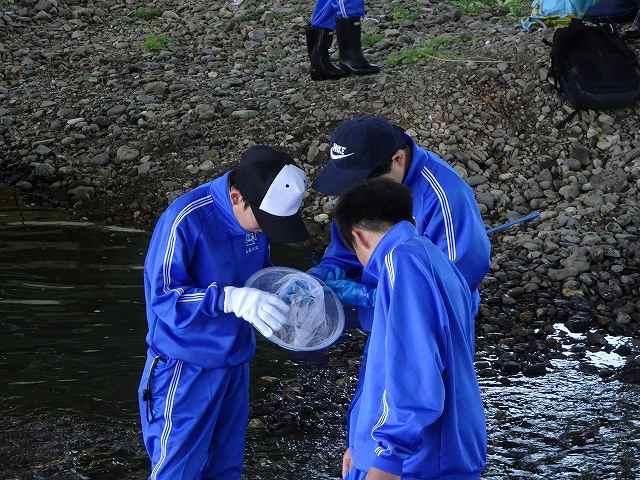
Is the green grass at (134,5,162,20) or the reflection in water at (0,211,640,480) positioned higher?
the green grass at (134,5,162,20)

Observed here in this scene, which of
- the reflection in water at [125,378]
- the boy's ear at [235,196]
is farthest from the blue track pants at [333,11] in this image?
the boy's ear at [235,196]

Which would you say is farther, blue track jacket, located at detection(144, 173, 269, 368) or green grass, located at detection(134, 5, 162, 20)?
green grass, located at detection(134, 5, 162, 20)

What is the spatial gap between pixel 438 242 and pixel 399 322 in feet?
3.13

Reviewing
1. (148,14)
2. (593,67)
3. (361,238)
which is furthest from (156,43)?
(361,238)

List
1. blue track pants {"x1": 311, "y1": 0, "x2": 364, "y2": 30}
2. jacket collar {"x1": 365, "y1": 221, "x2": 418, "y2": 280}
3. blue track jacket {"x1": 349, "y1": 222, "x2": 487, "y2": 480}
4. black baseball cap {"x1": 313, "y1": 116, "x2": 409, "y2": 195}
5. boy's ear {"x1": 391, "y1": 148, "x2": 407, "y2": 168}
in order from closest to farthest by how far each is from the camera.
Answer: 1. blue track jacket {"x1": 349, "y1": 222, "x2": 487, "y2": 480}
2. jacket collar {"x1": 365, "y1": 221, "x2": 418, "y2": 280}
3. black baseball cap {"x1": 313, "y1": 116, "x2": 409, "y2": 195}
4. boy's ear {"x1": 391, "y1": 148, "x2": 407, "y2": 168}
5. blue track pants {"x1": 311, "y1": 0, "x2": 364, "y2": 30}

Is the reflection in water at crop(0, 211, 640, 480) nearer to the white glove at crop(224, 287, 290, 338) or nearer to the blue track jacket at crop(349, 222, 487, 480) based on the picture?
the white glove at crop(224, 287, 290, 338)

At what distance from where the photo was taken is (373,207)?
3.31m

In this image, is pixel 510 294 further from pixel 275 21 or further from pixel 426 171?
pixel 275 21

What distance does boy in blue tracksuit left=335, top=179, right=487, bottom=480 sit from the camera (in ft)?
10.0

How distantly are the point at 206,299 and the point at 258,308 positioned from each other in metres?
0.21

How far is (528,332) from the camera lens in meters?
7.13

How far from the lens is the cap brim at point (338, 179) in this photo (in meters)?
3.80

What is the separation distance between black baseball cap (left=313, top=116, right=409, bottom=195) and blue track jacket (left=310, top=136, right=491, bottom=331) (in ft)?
0.53

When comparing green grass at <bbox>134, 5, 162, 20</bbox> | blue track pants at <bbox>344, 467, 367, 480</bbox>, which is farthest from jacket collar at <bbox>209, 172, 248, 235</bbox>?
green grass at <bbox>134, 5, 162, 20</bbox>
